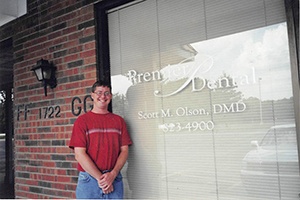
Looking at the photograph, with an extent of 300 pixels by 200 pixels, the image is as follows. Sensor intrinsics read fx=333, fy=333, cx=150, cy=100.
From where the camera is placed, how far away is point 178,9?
119 inches

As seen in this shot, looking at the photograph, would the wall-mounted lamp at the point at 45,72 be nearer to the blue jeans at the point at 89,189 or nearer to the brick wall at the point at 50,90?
the brick wall at the point at 50,90

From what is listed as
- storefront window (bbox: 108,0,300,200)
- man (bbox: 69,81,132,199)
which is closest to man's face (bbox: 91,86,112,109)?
man (bbox: 69,81,132,199)

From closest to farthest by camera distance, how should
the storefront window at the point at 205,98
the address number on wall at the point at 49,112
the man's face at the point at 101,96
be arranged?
1. the storefront window at the point at 205,98
2. the man's face at the point at 101,96
3. the address number on wall at the point at 49,112

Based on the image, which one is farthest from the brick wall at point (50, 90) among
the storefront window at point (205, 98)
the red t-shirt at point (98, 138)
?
the red t-shirt at point (98, 138)

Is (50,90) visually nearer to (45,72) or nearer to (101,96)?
(45,72)

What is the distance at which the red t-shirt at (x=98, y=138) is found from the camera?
2.77 m

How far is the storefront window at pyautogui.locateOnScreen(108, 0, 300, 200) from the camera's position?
2.46 meters

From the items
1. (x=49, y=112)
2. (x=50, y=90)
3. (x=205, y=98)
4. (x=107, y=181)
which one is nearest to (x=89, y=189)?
(x=107, y=181)

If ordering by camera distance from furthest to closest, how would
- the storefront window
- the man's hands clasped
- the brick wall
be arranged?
1. the brick wall
2. the man's hands clasped
3. the storefront window

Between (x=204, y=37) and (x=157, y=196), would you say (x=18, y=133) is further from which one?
(x=204, y=37)

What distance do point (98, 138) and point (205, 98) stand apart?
0.96m

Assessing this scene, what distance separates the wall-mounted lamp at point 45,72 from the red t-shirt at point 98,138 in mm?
1049

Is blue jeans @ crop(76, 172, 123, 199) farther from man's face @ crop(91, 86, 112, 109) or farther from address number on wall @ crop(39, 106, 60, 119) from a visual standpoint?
address number on wall @ crop(39, 106, 60, 119)

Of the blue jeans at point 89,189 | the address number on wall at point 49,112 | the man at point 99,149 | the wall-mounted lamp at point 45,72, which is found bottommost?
the blue jeans at point 89,189
